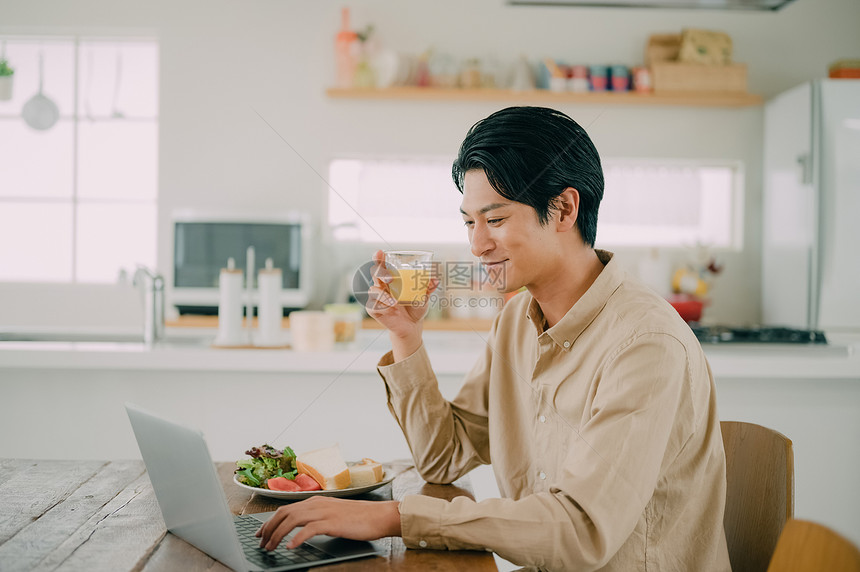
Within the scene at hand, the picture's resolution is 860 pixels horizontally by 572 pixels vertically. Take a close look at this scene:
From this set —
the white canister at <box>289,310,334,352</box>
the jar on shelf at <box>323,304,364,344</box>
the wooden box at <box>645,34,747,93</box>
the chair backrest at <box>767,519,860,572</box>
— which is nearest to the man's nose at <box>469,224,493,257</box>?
the chair backrest at <box>767,519,860,572</box>

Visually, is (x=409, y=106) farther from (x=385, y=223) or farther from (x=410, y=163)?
(x=385, y=223)

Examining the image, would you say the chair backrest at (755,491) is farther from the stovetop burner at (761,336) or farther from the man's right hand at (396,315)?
the stovetop burner at (761,336)

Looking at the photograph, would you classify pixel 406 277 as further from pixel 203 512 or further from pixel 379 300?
pixel 203 512

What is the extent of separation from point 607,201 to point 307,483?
11.9 feet

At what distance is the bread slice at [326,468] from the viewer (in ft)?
4.07

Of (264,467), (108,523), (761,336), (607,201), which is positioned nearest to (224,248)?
(607,201)

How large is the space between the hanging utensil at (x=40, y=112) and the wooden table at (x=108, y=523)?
135 inches

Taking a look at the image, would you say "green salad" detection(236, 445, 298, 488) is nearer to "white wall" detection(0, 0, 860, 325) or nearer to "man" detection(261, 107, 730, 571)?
"man" detection(261, 107, 730, 571)

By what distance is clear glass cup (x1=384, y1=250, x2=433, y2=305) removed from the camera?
148 cm

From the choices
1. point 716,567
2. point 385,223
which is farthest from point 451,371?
point 385,223

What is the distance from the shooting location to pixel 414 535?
1.01 m

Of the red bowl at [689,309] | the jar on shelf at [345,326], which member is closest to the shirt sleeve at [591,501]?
the jar on shelf at [345,326]

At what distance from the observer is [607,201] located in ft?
14.9

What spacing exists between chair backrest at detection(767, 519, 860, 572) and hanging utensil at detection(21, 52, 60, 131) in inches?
175
